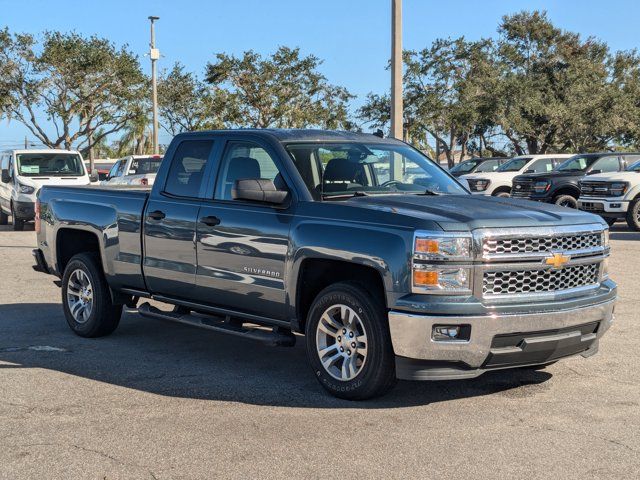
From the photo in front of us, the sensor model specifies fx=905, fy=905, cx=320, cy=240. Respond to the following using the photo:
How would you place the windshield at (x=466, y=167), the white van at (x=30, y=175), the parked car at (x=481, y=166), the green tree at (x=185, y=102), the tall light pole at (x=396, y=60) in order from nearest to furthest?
the tall light pole at (x=396, y=60)
the white van at (x=30, y=175)
the parked car at (x=481, y=166)
the windshield at (x=466, y=167)
the green tree at (x=185, y=102)

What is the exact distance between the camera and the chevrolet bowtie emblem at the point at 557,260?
233 inches

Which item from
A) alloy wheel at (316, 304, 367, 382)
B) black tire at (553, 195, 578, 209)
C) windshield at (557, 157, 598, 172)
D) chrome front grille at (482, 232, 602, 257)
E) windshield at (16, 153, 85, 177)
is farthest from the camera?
windshield at (557, 157, 598, 172)

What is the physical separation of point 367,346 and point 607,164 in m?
19.0

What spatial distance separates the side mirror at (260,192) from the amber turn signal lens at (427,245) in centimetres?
130

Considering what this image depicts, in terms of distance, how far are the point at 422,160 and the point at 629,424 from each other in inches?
118

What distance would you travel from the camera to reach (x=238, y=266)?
22.5 feet

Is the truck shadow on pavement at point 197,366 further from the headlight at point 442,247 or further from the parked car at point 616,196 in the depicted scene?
the parked car at point 616,196

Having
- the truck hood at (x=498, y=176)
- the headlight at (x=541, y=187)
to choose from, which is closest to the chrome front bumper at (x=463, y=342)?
the headlight at (x=541, y=187)

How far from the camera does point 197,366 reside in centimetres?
732

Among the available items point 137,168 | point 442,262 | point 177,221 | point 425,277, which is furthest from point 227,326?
point 137,168

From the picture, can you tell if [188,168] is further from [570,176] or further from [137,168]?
[137,168]

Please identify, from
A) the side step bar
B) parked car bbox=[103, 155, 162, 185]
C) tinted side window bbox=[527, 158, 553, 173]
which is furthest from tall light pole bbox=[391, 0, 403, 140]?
tinted side window bbox=[527, 158, 553, 173]

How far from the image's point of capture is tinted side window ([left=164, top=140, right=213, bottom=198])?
7555 millimetres

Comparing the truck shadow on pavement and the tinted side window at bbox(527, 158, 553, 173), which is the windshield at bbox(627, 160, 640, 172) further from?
the truck shadow on pavement
